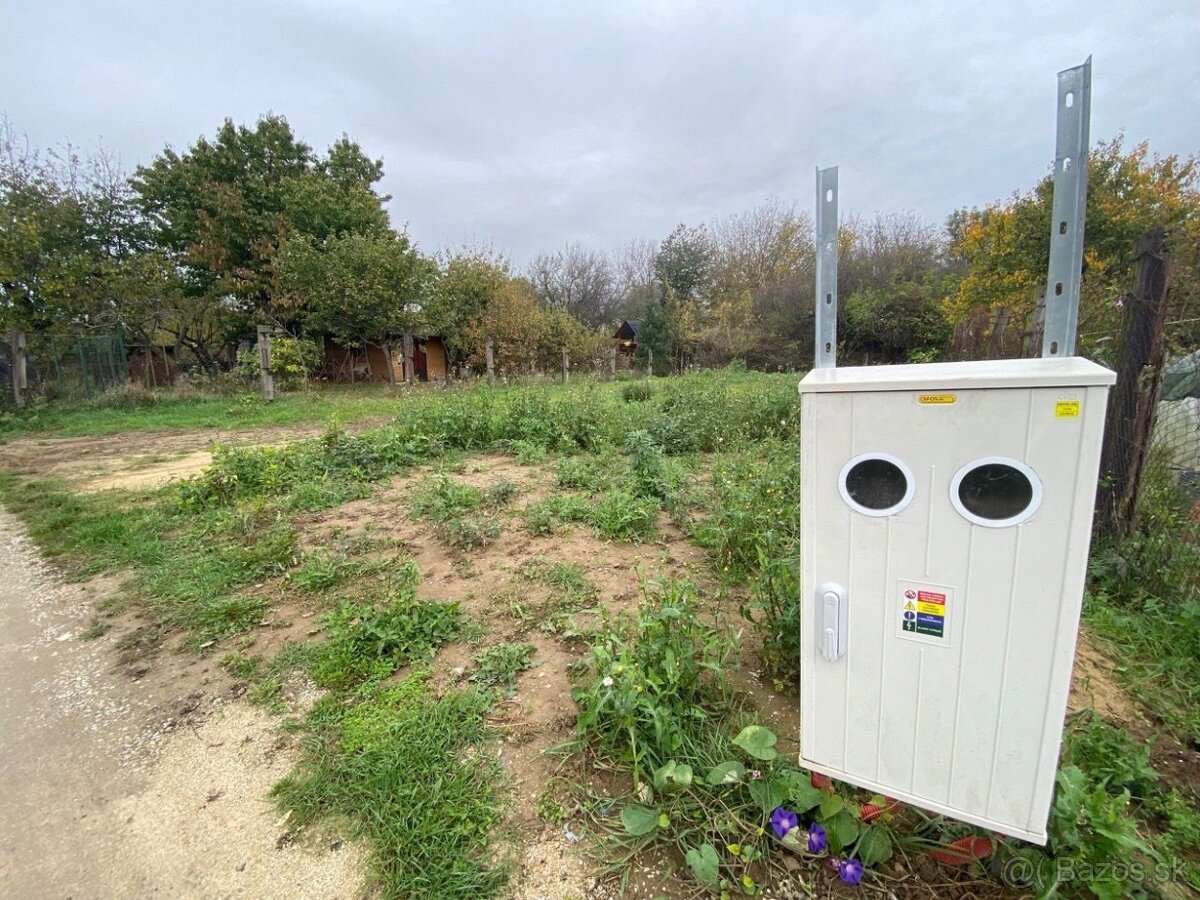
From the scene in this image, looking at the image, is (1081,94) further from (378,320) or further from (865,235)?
(865,235)

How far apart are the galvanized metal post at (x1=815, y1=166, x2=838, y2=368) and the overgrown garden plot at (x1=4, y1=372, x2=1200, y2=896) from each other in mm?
898

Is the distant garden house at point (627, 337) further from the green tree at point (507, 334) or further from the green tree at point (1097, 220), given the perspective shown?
the green tree at point (1097, 220)

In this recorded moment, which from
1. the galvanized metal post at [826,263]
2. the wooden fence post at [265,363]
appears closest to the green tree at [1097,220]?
the galvanized metal post at [826,263]

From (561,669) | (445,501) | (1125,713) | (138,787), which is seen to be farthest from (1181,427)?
(138,787)

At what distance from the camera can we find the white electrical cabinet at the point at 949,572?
86cm

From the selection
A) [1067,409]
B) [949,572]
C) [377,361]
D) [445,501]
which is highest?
[377,361]

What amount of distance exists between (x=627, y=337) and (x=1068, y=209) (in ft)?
85.3

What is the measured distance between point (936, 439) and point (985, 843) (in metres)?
0.91

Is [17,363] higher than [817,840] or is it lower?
higher

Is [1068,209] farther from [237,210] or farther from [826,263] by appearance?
[237,210]

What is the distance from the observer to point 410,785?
144 cm

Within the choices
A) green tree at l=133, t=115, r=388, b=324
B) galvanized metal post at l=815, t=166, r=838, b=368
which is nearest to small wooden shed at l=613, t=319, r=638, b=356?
green tree at l=133, t=115, r=388, b=324

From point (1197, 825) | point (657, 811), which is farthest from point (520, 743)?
point (1197, 825)

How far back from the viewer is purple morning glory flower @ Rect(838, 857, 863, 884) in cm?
108
